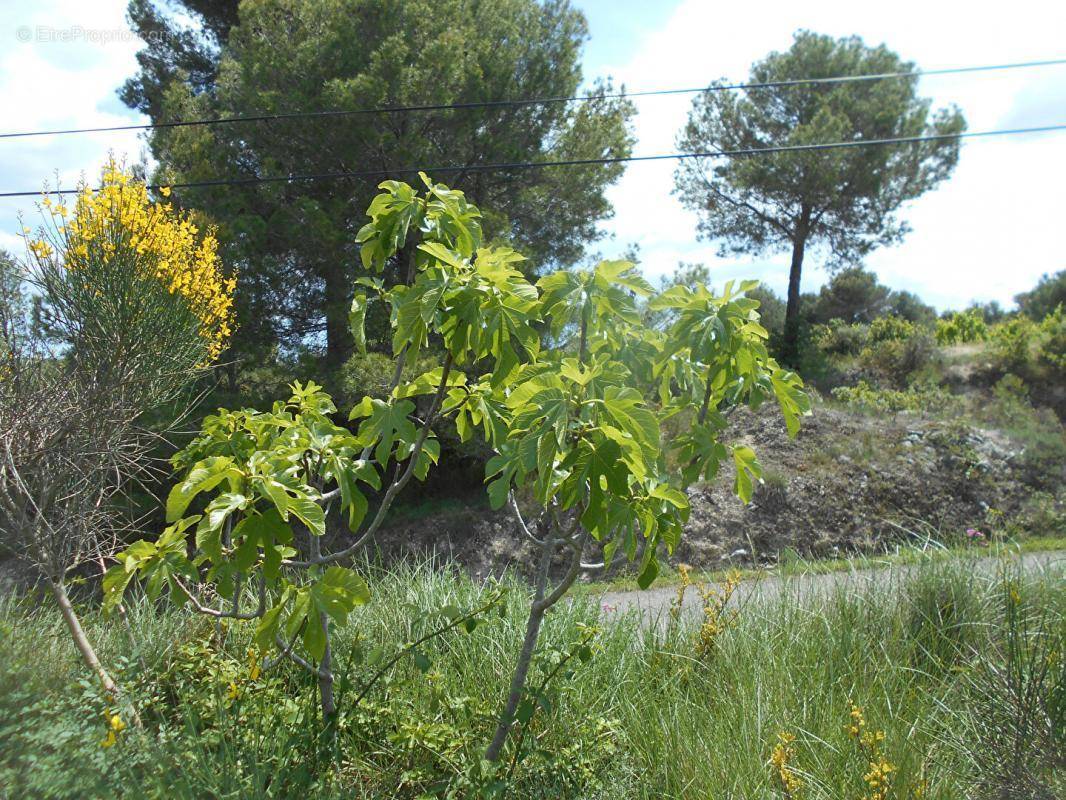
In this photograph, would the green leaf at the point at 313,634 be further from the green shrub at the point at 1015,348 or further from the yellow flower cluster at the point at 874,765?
the green shrub at the point at 1015,348

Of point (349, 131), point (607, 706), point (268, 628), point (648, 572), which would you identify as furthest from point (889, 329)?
point (268, 628)

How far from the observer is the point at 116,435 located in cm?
502

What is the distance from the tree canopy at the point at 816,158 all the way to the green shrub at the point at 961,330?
2370 millimetres

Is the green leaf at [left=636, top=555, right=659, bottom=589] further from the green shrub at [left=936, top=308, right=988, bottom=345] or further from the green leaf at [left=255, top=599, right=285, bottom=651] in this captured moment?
the green shrub at [left=936, top=308, right=988, bottom=345]

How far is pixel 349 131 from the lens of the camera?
35.5 feet

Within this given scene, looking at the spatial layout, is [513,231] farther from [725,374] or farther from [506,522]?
[725,374]

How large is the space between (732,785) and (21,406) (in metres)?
4.33

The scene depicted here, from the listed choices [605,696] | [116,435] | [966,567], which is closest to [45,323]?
[116,435]

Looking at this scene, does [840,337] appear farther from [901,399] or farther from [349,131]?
[349,131]

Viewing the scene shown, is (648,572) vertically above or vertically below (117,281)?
below

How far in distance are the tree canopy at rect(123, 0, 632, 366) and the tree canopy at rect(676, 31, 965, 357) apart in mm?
6951

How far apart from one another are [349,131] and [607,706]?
30.5ft

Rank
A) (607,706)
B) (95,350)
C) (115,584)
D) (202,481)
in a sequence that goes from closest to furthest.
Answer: (202,481) → (115,584) → (607,706) → (95,350)

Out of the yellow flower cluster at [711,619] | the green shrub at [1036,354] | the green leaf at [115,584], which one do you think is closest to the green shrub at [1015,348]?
the green shrub at [1036,354]
